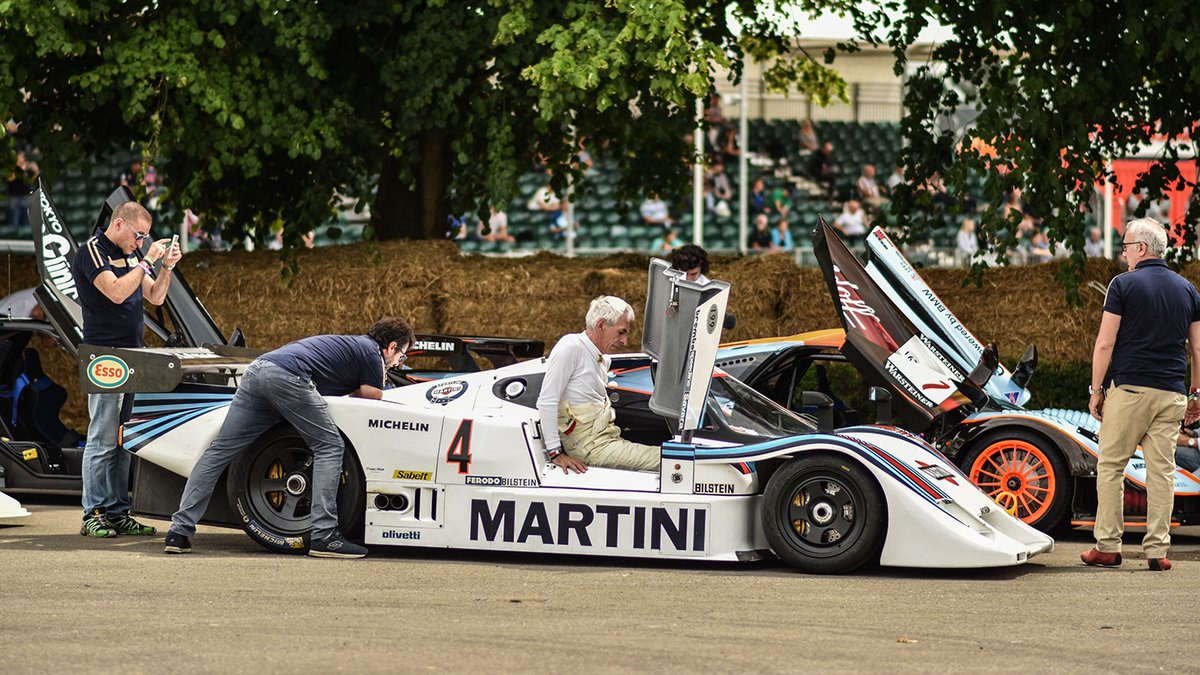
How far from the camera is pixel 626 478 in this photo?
861cm

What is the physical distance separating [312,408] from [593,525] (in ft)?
5.24

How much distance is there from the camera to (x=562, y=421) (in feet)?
28.9

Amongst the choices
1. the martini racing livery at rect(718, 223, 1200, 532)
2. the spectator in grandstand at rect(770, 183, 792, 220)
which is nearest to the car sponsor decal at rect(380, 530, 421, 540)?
the martini racing livery at rect(718, 223, 1200, 532)

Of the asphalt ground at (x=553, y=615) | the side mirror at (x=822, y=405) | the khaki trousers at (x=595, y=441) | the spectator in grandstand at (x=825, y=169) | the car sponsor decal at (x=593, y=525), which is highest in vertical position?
the spectator in grandstand at (x=825, y=169)

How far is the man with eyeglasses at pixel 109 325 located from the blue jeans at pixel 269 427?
86cm

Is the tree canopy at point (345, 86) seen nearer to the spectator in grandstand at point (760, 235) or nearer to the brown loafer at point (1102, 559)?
the brown loafer at point (1102, 559)

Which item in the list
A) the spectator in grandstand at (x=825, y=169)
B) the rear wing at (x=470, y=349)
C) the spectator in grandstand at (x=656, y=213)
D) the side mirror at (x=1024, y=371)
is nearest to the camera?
the side mirror at (x=1024, y=371)

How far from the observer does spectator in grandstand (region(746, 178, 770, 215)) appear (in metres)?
28.2

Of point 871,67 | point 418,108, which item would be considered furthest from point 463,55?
point 871,67

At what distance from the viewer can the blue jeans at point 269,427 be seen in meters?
8.66

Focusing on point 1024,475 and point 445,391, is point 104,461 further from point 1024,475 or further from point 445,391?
point 1024,475

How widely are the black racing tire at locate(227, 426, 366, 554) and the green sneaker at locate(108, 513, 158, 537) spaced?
39.3 inches

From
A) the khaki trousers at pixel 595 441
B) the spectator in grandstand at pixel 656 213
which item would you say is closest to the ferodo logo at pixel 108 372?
the khaki trousers at pixel 595 441

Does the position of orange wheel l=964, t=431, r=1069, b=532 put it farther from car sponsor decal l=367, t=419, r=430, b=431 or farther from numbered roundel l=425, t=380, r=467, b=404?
car sponsor decal l=367, t=419, r=430, b=431
